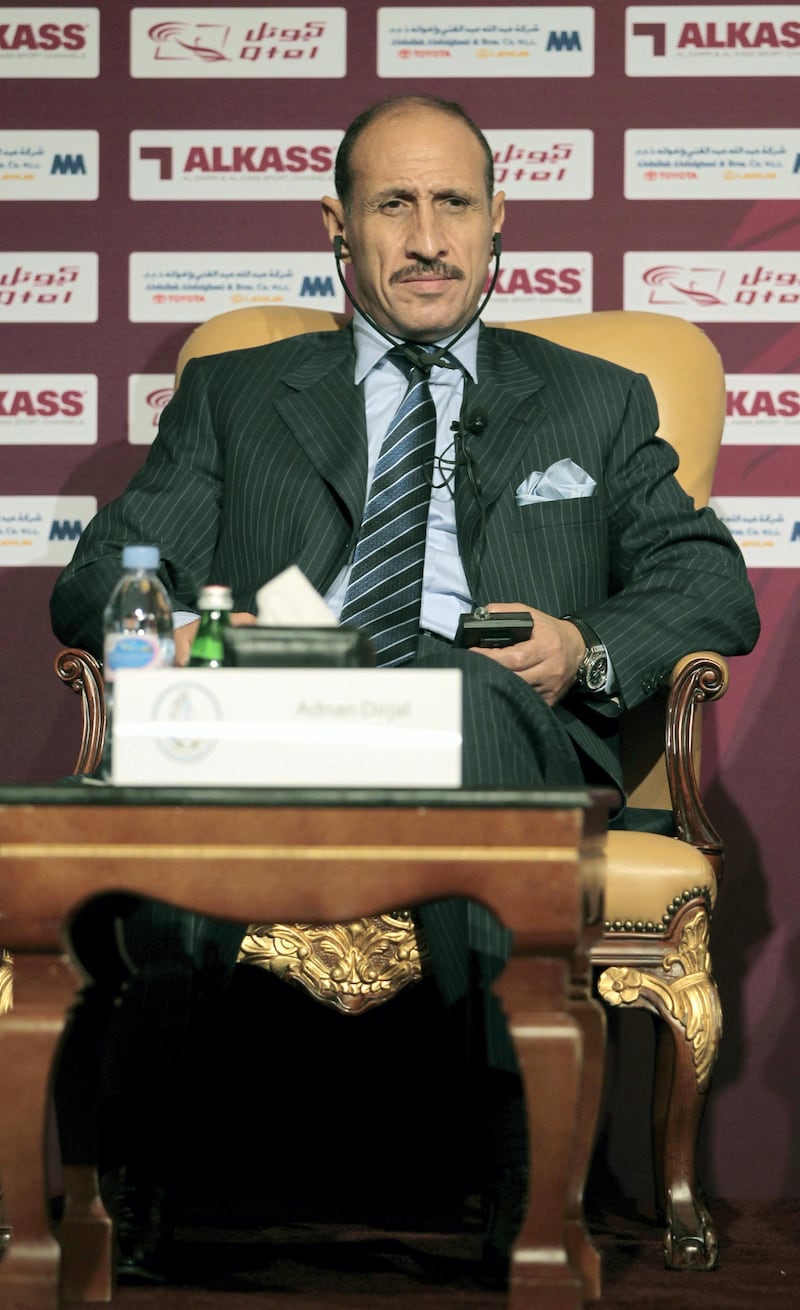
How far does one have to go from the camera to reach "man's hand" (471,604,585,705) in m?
2.08

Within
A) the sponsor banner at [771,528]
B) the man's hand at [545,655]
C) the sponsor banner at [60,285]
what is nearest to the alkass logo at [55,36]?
the sponsor banner at [60,285]

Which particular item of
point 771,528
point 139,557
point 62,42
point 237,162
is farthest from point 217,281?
point 139,557

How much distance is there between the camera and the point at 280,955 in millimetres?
1997

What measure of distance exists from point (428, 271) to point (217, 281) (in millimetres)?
775

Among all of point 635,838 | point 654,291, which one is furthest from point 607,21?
point 635,838

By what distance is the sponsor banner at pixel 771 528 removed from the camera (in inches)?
122

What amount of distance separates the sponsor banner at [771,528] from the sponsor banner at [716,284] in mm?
350

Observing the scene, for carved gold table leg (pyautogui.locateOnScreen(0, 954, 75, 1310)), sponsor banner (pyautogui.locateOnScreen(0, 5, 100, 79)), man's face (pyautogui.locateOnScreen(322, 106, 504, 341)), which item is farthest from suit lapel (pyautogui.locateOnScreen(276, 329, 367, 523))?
carved gold table leg (pyautogui.locateOnScreen(0, 954, 75, 1310))

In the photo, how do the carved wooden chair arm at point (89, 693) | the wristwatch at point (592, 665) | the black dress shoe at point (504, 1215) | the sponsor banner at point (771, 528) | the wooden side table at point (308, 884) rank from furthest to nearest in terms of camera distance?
the sponsor banner at point (771, 528) → the carved wooden chair arm at point (89, 693) → the wristwatch at point (592, 665) → the black dress shoe at point (504, 1215) → the wooden side table at point (308, 884)

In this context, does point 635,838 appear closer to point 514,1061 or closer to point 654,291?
point 514,1061

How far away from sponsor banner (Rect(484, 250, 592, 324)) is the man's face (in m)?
0.58

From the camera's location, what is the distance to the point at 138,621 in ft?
5.97

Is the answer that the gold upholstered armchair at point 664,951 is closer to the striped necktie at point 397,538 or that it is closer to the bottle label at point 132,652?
the striped necktie at point 397,538

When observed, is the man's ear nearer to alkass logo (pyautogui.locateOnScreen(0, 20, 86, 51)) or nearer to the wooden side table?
alkass logo (pyautogui.locateOnScreen(0, 20, 86, 51))
